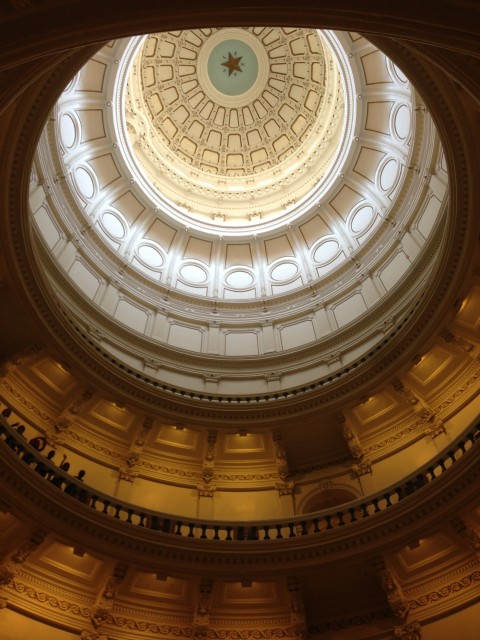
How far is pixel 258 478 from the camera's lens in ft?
56.9

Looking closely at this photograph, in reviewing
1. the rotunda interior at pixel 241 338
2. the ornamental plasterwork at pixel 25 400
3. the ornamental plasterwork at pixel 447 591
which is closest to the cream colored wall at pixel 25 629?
the rotunda interior at pixel 241 338

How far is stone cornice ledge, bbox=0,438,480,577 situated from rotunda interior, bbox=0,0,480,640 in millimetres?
51

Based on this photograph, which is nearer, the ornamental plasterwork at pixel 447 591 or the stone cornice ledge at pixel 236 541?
the stone cornice ledge at pixel 236 541

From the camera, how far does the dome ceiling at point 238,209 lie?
802 inches

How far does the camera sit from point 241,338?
23406 mm

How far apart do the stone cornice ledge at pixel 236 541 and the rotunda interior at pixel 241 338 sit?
5cm

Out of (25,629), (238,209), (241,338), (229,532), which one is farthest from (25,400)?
(238,209)

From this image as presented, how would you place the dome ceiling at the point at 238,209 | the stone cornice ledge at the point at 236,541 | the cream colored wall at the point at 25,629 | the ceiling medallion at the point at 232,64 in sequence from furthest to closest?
the ceiling medallion at the point at 232,64, the dome ceiling at the point at 238,209, the stone cornice ledge at the point at 236,541, the cream colored wall at the point at 25,629

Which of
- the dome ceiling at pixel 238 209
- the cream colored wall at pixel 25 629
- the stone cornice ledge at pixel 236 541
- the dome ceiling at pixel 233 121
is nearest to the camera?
the cream colored wall at pixel 25 629

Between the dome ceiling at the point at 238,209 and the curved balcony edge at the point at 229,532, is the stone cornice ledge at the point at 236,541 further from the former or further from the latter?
the dome ceiling at the point at 238,209

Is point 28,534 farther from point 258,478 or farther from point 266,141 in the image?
point 266,141

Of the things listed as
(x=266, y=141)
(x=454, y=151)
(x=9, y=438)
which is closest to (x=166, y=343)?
(x=9, y=438)

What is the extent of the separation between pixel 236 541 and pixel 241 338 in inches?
449

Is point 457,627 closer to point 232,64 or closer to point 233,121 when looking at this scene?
point 233,121
